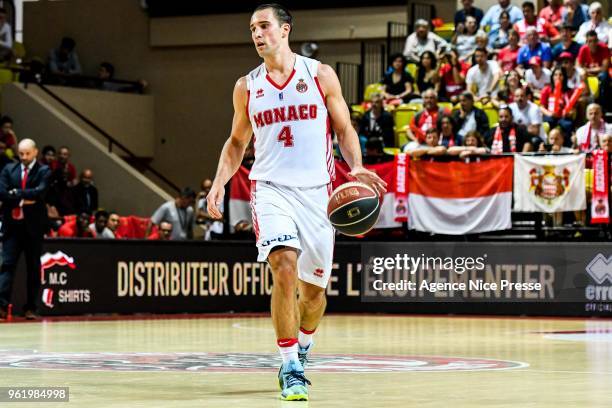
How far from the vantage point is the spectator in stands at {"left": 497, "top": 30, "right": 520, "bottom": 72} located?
2575cm

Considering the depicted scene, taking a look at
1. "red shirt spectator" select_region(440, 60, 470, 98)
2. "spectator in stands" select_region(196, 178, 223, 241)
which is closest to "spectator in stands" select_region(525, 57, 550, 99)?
"red shirt spectator" select_region(440, 60, 470, 98)

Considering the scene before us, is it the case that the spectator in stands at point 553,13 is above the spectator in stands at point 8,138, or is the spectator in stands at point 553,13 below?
above

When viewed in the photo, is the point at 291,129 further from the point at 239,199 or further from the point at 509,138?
the point at 239,199

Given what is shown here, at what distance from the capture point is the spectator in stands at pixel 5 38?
3056cm

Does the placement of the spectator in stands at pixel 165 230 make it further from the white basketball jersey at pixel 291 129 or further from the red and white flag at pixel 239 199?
the white basketball jersey at pixel 291 129

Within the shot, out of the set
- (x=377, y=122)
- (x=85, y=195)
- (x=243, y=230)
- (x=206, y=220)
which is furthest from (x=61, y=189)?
(x=377, y=122)

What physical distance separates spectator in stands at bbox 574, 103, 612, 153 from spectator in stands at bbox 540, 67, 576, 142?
3.70 ft

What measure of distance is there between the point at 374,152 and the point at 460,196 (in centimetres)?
174

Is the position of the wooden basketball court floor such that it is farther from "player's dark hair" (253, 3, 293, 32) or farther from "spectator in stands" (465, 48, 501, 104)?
"spectator in stands" (465, 48, 501, 104)

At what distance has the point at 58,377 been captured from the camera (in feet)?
32.2

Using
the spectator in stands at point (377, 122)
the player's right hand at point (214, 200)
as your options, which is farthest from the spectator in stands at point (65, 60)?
the player's right hand at point (214, 200)

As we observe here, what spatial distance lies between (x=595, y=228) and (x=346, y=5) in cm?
1276

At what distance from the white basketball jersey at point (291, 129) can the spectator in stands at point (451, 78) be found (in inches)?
644

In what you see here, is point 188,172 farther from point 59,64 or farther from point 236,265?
point 236,265
